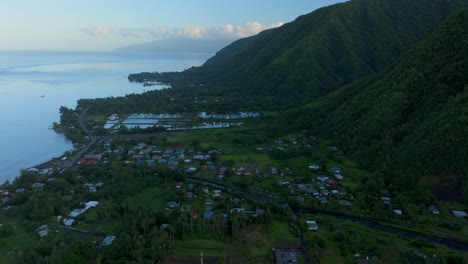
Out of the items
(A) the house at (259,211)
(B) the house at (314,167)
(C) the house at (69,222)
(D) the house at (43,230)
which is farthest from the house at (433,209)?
(D) the house at (43,230)

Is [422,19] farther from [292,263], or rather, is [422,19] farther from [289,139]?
[292,263]

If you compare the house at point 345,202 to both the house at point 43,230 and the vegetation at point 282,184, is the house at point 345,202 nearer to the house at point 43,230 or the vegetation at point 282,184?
the vegetation at point 282,184

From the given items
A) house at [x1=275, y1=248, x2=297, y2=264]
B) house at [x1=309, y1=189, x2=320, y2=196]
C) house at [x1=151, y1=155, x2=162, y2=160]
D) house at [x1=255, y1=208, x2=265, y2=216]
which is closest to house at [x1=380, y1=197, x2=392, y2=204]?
house at [x1=309, y1=189, x2=320, y2=196]

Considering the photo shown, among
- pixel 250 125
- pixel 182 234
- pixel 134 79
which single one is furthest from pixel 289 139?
pixel 134 79

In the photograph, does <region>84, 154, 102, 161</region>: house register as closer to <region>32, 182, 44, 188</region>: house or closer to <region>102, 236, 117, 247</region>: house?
<region>32, 182, 44, 188</region>: house

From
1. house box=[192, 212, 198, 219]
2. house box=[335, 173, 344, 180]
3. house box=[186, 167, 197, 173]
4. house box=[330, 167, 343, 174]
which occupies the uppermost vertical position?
house box=[186, 167, 197, 173]

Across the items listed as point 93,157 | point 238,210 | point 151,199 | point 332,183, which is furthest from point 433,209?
point 93,157
